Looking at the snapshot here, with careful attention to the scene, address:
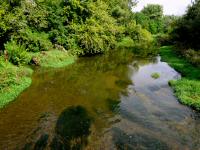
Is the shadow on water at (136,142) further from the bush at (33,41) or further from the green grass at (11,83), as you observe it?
the bush at (33,41)

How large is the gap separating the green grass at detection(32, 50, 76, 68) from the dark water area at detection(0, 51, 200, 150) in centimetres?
347

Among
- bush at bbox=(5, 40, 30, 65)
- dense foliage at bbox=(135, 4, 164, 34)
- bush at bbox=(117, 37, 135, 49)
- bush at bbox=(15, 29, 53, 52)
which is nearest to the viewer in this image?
bush at bbox=(5, 40, 30, 65)

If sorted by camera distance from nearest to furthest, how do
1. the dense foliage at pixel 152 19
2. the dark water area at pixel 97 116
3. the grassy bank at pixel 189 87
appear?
the dark water area at pixel 97 116, the grassy bank at pixel 189 87, the dense foliage at pixel 152 19

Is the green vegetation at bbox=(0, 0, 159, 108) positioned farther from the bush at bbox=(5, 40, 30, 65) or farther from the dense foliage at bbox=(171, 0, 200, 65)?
the dense foliage at bbox=(171, 0, 200, 65)

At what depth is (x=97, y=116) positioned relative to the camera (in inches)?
683

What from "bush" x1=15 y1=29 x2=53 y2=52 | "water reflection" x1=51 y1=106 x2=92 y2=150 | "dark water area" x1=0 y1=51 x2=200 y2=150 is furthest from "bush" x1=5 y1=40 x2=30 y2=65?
"water reflection" x1=51 y1=106 x2=92 y2=150

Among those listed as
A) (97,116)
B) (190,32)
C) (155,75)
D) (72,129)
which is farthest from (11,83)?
(190,32)

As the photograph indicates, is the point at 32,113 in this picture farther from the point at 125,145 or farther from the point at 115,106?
the point at 125,145

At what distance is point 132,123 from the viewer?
16.4 metres

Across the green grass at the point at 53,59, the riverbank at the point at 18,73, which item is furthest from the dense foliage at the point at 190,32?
the riverbank at the point at 18,73

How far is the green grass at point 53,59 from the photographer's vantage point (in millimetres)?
31125

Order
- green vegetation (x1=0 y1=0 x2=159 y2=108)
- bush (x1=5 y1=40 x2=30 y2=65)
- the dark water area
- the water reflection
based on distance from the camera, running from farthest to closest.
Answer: green vegetation (x1=0 y1=0 x2=159 y2=108) → bush (x1=5 y1=40 x2=30 y2=65) → the dark water area → the water reflection

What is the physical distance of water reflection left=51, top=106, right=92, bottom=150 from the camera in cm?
1349

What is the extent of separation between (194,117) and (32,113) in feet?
33.7
